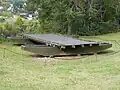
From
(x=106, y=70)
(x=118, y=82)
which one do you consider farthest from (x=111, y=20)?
(x=118, y=82)

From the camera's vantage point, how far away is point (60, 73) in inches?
338

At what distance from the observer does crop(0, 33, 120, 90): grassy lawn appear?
7.10 meters

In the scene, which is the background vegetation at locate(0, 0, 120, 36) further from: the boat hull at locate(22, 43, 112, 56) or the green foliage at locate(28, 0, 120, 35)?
the boat hull at locate(22, 43, 112, 56)

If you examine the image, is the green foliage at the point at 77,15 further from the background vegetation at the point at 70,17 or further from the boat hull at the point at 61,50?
the boat hull at the point at 61,50

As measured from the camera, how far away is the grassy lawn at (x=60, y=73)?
710 centimetres

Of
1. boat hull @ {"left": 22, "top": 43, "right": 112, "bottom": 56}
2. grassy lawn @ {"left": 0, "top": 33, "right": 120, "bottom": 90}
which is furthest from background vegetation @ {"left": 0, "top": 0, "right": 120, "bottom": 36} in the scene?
grassy lawn @ {"left": 0, "top": 33, "right": 120, "bottom": 90}

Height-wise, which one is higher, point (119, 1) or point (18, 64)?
point (119, 1)

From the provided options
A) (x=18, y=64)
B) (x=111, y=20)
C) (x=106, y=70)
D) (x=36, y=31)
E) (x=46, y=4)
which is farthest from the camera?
(x=111, y=20)

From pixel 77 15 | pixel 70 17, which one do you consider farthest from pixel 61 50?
pixel 77 15

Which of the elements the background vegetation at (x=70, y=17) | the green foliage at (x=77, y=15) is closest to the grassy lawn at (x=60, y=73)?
the background vegetation at (x=70, y=17)

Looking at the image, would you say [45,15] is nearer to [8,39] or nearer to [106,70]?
[8,39]

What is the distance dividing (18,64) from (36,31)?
41.9 ft

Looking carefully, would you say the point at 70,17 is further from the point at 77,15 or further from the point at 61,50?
the point at 61,50

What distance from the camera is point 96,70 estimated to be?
29.5 feet
